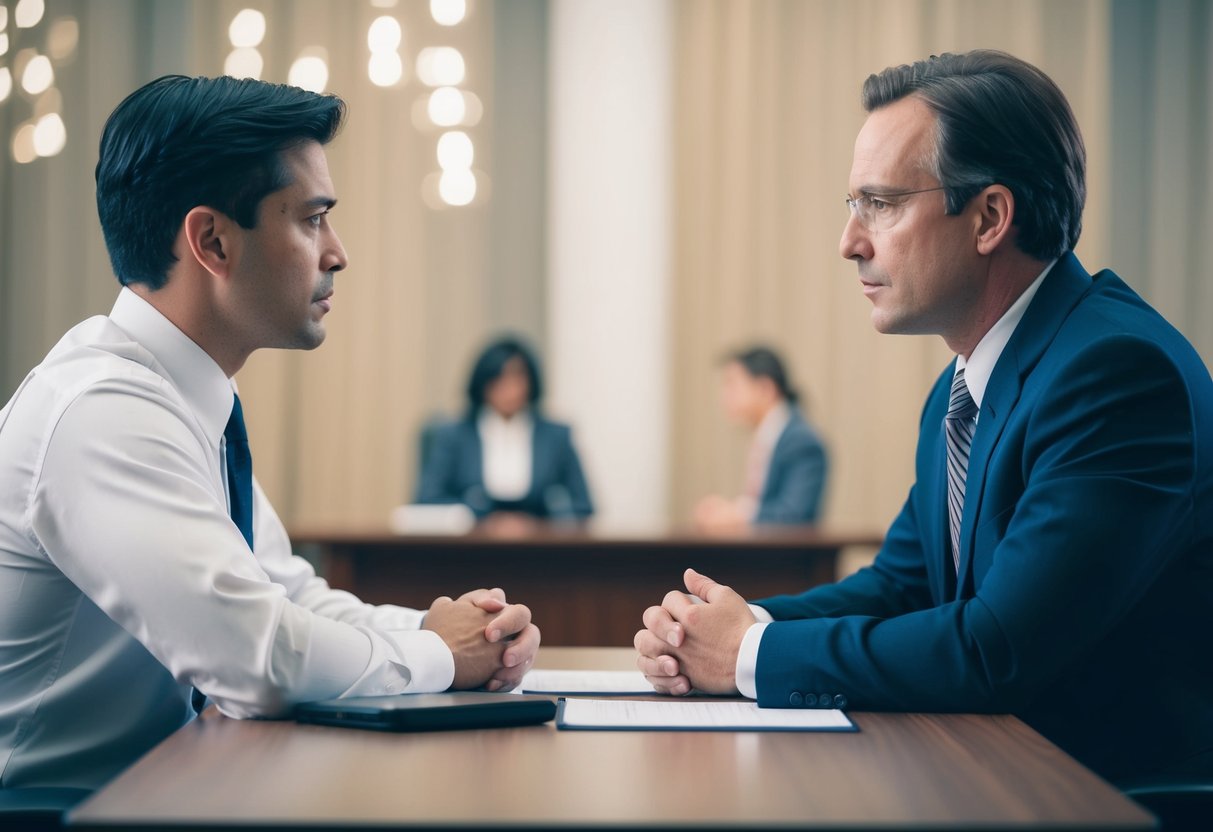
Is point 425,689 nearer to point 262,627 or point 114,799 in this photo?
point 262,627

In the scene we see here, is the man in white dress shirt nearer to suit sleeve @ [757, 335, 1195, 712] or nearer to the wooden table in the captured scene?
the wooden table

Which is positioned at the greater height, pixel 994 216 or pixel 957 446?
pixel 994 216

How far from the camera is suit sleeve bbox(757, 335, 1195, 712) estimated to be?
4.23 ft

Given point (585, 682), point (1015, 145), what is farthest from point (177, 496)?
point (1015, 145)

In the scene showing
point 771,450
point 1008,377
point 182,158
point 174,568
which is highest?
point 182,158

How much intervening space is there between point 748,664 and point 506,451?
4192 mm

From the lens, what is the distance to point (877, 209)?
1.75 metres

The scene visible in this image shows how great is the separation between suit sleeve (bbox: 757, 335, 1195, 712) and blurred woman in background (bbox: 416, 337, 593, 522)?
4.01m

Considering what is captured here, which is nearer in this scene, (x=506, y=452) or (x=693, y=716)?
(x=693, y=716)

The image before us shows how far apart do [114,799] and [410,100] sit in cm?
564

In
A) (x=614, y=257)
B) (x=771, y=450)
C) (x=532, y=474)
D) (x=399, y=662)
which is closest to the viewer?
(x=399, y=662)

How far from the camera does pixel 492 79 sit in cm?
620

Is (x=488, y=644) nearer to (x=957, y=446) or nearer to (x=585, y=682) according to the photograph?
(x=585, y=682)

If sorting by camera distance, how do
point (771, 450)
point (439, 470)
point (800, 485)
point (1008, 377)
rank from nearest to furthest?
point (1008, 377), point (800, 485), point (771, 450), point (439, 470)
